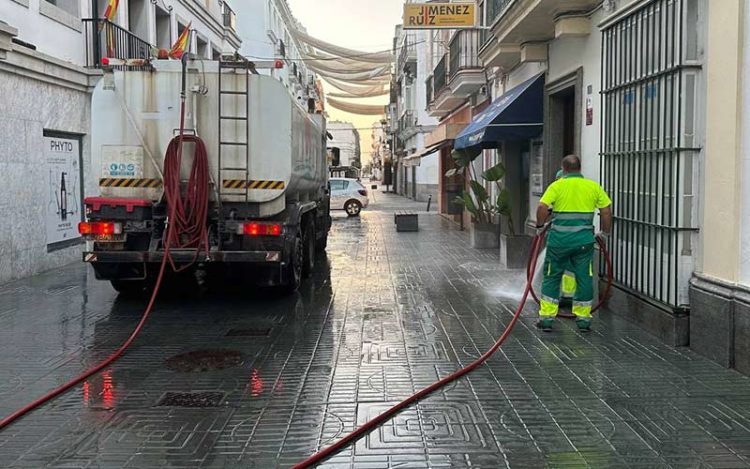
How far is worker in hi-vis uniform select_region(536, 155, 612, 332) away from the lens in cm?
751

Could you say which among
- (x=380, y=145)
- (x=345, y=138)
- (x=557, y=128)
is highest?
(x=380, y=145)

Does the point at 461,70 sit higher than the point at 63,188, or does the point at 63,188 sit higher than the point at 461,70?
the point at 461,70

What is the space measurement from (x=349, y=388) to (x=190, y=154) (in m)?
4.24

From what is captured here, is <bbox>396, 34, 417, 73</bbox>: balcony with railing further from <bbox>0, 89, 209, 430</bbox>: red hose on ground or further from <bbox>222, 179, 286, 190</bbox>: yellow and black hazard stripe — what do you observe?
<bbox>0, 89, 209, 430</bbox>: red hose on ground

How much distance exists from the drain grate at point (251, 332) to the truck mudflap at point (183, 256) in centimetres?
105

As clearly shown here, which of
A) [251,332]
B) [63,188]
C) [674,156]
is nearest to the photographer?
[674,156]

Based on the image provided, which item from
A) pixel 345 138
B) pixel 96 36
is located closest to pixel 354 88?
pixel 345 138

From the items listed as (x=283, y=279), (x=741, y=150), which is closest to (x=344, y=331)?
(x=283, y=279)

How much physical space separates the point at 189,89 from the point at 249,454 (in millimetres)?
5467

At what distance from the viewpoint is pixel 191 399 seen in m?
5.45

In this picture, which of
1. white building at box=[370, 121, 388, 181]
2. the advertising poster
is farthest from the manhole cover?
white building at box=[370, 121, 388, 181]

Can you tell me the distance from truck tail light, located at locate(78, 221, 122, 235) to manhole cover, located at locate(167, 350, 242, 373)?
247cm

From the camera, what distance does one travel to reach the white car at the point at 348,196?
29.0 meters

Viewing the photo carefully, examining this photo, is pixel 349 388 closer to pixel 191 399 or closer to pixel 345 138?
pixel 191 399
